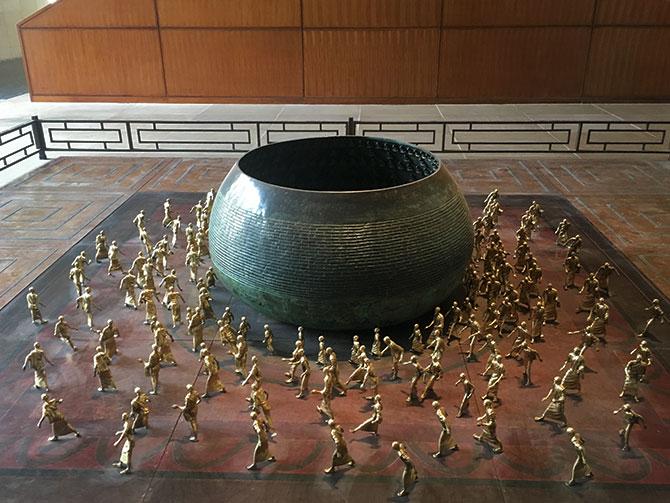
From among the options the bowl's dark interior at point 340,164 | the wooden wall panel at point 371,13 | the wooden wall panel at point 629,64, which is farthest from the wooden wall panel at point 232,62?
the bowl's dark interior at point 340,164

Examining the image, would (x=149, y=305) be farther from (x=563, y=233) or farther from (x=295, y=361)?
(x=563, y=233)

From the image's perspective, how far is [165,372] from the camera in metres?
5.15

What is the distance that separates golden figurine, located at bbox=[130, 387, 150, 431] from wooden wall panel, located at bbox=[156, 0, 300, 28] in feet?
43.0

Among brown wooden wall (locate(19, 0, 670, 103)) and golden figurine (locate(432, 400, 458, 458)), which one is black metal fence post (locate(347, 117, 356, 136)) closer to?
brown wooden wall (locate(19, 0, 670, 103))

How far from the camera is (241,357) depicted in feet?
16.4

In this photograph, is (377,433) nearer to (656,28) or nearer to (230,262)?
(230,262)

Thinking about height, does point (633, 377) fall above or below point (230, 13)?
below

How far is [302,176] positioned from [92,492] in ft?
13.1

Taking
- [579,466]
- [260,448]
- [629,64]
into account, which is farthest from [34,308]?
[629,64]

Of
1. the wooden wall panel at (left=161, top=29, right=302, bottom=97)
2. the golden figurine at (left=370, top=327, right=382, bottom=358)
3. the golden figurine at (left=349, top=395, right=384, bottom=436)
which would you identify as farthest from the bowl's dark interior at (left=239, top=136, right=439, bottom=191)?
the wooden wall panel at (left=161, top=29, right=302, bottom=97)

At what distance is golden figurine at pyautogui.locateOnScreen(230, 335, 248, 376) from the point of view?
4.98 meters

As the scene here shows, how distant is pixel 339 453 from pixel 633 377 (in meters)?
2.29

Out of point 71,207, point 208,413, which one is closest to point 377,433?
point 208,413

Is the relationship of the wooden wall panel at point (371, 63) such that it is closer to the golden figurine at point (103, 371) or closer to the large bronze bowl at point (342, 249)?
the large bronze bowl at point (342, 249)
